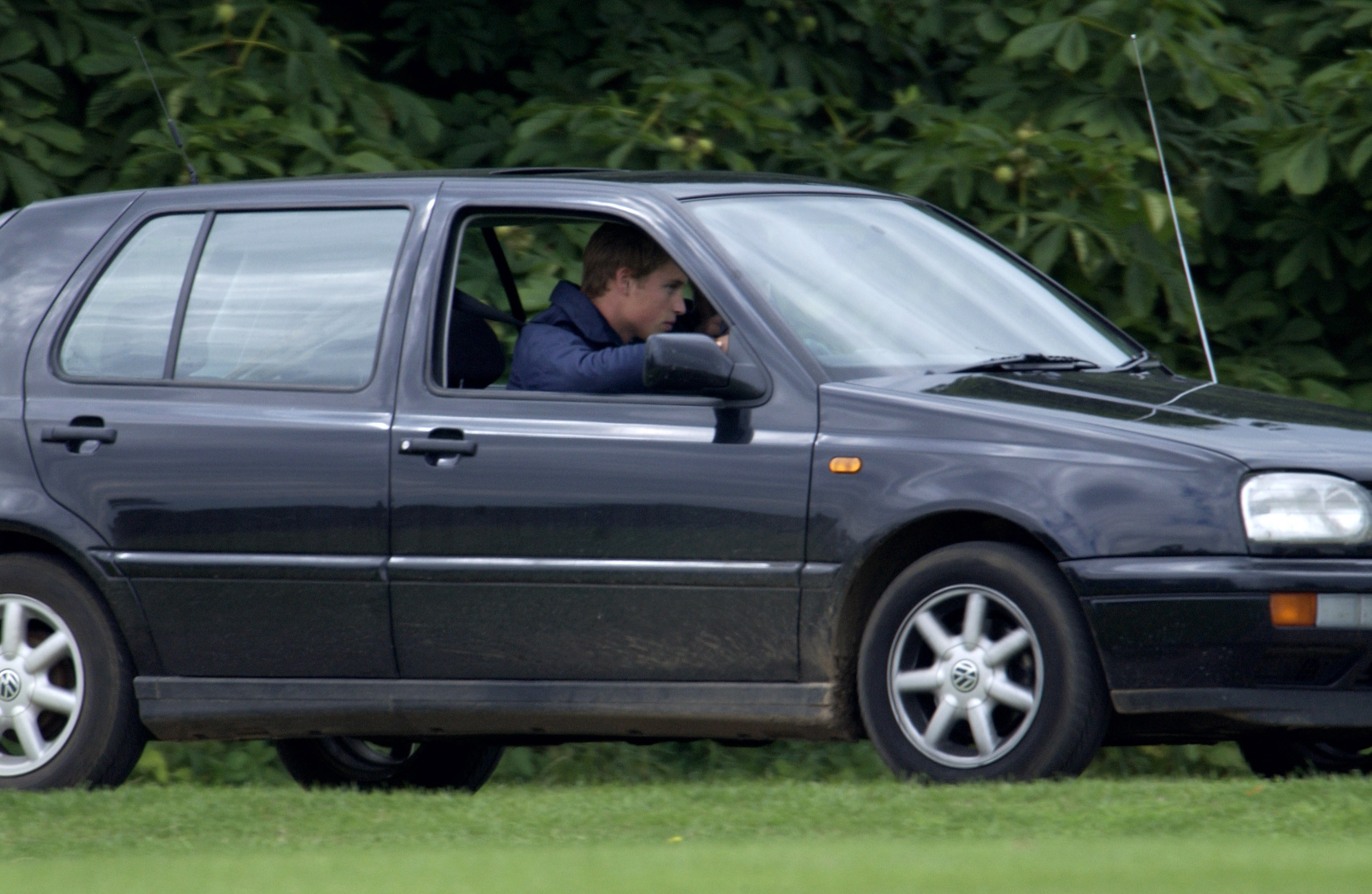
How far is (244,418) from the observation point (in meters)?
6.34

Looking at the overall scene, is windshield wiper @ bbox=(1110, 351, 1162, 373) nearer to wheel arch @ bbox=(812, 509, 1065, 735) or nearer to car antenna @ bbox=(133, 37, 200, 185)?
wheel arch @ bbox=(812, 509, 1065, 735)

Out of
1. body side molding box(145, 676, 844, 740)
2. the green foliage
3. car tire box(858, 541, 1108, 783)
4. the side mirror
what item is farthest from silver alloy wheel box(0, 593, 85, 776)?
the green foliage

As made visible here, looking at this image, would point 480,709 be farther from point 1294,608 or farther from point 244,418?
point 1294,608

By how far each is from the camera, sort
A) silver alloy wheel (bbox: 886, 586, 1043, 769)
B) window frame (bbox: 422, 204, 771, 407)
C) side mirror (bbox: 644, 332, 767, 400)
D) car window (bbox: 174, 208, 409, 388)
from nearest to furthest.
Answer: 1. silver alloy wheel (bbox: 886, 586, 1043, 769)
2. side mirror (bbox: 644, 332, 767, 400)
3. window frame (bbox: 422, 204, 771, 407)
4. car window (bbox: 174, 208, 409, 388)

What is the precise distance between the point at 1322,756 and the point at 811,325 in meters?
1.90

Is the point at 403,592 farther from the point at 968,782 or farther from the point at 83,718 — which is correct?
the point at 968,782

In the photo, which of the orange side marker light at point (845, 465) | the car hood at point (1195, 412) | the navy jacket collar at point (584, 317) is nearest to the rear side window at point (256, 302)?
the navy jacket collar at point (584, 317)

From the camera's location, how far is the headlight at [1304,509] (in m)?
5.31

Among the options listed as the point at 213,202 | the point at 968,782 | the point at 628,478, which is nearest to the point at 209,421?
the point at 213,202

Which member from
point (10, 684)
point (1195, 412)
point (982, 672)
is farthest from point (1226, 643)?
point (10, 684)

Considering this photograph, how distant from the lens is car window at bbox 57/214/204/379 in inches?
260

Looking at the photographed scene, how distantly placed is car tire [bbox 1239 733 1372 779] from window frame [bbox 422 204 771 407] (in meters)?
1.76

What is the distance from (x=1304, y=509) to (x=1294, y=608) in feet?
0.75

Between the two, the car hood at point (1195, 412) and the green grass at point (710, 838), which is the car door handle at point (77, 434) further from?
the car hood at point (1195, 412)
